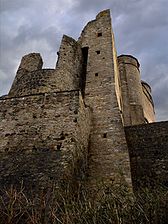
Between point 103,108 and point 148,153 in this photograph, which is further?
point 103,108

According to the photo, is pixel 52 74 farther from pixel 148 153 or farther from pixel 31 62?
pixel 148 153

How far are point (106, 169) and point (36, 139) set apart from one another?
2.99 metres

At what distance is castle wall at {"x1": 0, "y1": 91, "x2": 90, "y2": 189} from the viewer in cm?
626

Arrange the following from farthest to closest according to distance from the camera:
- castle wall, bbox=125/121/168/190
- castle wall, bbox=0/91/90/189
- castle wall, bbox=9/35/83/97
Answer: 1. castle wall, bbox=9/35/83/97
2. castle wall, bbox=125/121/168/190
3. castle wall, bbox=0/91/90/189

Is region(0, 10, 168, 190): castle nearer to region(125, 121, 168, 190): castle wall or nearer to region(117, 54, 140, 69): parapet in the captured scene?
region(125, 121, 168, 190): castle wall

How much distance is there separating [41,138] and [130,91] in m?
10.7

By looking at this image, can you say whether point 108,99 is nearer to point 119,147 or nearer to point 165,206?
point 119,147

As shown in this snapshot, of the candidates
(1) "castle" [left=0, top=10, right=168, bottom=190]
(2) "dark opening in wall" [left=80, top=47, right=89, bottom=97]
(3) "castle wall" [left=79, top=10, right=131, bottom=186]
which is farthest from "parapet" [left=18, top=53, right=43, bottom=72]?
(3) "castle wall" [left=79, top=10, right=131, bottom=186]

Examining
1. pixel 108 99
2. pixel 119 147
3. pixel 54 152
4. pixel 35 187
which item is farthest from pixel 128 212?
pixel 108 99

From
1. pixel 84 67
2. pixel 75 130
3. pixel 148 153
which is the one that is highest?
pixel 84 67

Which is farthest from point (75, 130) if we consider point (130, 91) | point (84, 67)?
point (130, 91)

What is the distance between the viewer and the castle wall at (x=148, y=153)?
862 centimetres

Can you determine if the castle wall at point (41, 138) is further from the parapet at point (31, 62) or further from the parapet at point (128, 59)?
the parapet at point (128, 59)

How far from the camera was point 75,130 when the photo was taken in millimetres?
7348
